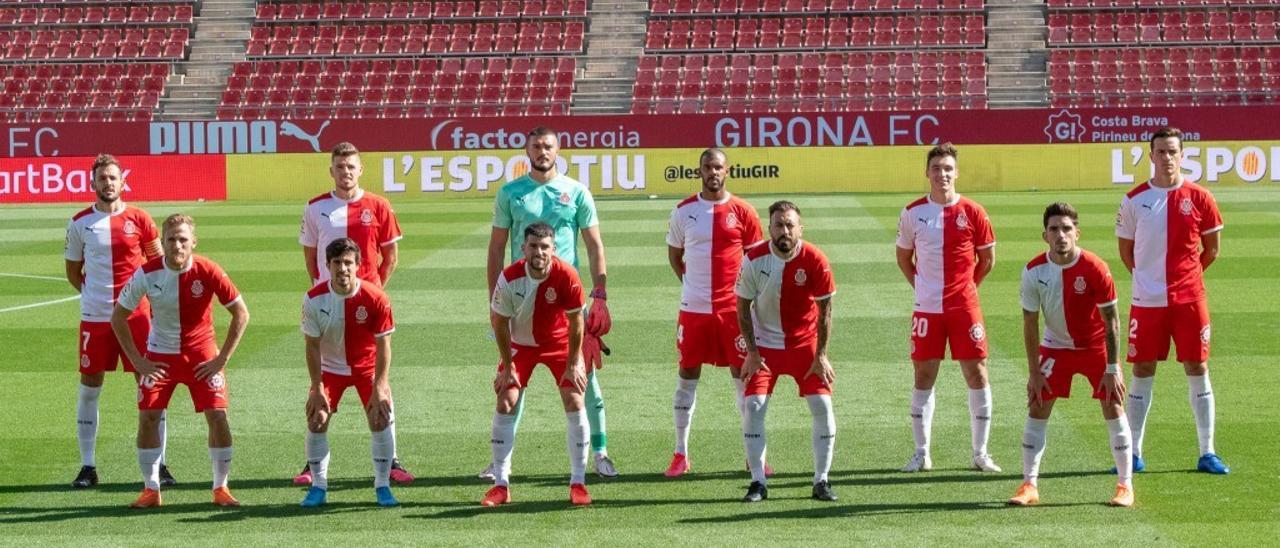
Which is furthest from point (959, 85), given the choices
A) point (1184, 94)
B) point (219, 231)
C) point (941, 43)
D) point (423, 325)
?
point (423, 325)

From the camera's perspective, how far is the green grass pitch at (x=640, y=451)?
854cm

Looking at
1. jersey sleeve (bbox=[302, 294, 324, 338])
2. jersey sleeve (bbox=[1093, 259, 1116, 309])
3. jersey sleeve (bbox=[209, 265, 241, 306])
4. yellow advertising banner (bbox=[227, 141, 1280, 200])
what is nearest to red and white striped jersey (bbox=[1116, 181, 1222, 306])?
jersey sleeve (bbox=[1093, 259, 1116, 309])

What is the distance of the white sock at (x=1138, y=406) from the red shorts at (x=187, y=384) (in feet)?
17.3

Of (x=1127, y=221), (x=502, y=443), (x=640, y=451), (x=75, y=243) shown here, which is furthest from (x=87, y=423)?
(x=1127, y=221)

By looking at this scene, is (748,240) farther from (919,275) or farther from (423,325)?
(423,325)

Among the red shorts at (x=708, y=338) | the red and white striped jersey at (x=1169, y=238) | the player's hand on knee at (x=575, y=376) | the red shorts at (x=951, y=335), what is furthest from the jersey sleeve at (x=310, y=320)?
the red and white striped jersey at (x=1169, y=238)

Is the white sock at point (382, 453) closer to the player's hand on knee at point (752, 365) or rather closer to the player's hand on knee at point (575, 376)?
the player's hand on knee at point (575, 376)

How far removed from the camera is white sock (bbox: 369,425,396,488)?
29.7ft

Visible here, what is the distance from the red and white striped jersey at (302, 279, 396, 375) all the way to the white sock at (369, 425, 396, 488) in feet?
1.39

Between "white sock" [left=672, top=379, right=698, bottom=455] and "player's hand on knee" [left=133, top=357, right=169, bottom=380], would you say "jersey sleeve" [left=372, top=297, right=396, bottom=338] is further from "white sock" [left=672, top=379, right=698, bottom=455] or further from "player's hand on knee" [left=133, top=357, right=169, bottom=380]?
"white sock" [left=672, top=379, right=698, bottom=455]

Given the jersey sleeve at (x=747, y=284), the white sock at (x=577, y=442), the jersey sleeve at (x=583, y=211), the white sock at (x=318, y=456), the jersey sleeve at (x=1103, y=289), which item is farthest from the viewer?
the jersey sleeve at (x=583, y=211)

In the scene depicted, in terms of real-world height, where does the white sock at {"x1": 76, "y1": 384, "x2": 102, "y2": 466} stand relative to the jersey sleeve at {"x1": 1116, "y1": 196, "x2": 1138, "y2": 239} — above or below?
below

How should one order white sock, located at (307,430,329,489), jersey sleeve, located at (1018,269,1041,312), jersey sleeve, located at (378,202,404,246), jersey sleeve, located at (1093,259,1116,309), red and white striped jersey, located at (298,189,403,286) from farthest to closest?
jersey sleeve, located at (378,202,404,246), red and white striped jersey, located at (298,189,403,286), white sock, located at (307,430,329,489), jersey sleeve, located at (1018,269,1041,312), jersey sleeve, located at (1093,259,1116,309)

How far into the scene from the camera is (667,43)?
48.0 meters
